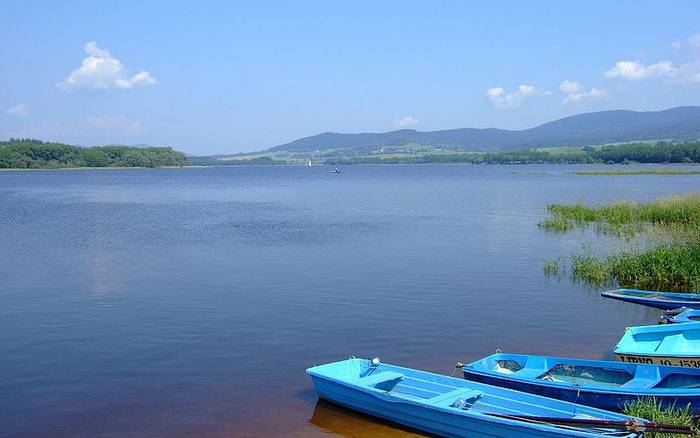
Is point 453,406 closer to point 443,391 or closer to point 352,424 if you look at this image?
point 443,391

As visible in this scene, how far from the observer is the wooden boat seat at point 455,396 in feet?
38.1

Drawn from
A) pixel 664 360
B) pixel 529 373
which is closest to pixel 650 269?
pixel 664 360

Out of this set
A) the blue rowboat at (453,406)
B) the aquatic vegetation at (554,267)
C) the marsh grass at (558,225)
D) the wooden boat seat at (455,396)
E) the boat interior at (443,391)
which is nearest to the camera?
the blue rowboat at (453,406)

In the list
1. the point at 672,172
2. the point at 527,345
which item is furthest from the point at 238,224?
the point at 672,172

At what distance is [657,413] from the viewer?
10664 mm

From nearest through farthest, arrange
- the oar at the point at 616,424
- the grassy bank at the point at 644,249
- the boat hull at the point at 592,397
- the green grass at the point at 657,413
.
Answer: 1. the oar at the point at 616,424
2. the green grass at the point at 657,413
3. the boat hull at the point at 592,397
4. the grassy bank at the point at 644,249

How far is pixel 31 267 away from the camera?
28078 mm

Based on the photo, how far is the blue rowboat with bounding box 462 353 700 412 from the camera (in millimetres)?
11367

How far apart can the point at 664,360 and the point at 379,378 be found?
18.4 feet

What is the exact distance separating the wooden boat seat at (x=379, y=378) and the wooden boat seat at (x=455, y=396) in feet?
3.85

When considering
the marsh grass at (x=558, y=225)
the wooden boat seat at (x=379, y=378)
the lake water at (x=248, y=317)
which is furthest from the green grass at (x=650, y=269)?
the wooden boat seat at (x=379, y=378)

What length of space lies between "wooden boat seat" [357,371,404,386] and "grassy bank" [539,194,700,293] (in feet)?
43.6

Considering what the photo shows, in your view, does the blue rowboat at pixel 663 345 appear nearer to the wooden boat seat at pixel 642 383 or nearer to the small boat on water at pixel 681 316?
the wooden boat seat at pixel 642 383

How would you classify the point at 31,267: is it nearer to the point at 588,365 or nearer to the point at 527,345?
the point at 527,345
